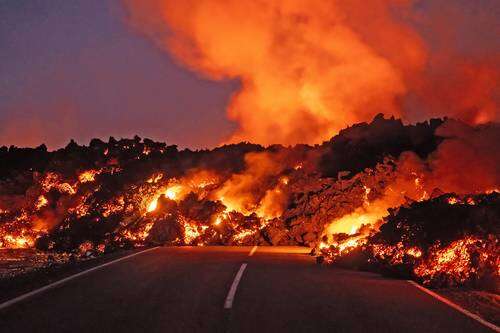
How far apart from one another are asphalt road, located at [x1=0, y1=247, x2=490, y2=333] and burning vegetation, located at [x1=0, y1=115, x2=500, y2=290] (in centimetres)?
252

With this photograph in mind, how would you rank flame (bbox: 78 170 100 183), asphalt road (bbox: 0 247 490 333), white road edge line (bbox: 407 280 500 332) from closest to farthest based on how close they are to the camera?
asphalt road (bbox: 0 247 490 333) < white road edge line (bbox: 407 280 500 332) < flame (bbox: 78 170 100 183)

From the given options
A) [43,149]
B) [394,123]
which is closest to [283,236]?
[394,123]

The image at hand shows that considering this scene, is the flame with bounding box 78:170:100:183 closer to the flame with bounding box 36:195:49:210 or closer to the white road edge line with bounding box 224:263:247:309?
the flame with bounding box 36:195:49:210

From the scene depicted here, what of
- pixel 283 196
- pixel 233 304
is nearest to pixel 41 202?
pixel 283 196

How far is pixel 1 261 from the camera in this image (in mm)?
21812

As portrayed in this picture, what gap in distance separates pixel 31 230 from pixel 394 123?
21.6 metres

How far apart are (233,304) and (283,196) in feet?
71.6

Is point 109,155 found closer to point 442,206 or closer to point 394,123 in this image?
point 394,123

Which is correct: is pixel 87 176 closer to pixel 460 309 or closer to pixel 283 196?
pixel 283 196

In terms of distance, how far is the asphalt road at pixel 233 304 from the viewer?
28.5 ft

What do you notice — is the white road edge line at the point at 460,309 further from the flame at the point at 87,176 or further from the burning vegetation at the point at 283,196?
the flame at the point at 87,176

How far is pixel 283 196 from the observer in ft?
105

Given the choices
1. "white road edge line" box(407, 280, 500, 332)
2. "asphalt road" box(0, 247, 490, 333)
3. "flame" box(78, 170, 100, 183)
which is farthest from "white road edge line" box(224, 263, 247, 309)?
"flame" box(78, 170, 100, 183)

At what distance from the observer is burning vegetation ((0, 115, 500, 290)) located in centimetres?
1628
